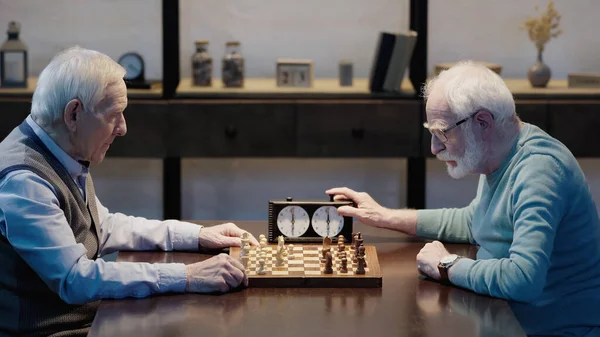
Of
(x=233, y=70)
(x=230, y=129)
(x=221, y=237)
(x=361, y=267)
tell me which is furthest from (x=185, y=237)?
(x=233, y=70)

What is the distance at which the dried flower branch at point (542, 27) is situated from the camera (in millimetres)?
5285

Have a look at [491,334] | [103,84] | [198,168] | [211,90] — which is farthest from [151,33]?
[491,334]

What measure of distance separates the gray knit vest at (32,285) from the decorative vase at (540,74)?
315 cm

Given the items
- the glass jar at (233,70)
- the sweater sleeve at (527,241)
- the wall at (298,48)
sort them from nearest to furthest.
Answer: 1. the sweater sleeve at (527,241)
2. the glass jar at (233,70)
3. the wall at (298,48)

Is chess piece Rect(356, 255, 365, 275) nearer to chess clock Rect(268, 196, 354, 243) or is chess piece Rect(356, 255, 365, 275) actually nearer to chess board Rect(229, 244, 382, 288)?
chess board Rect(229, 244, 382, 288)

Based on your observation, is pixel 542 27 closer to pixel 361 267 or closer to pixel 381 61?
pixel 381 61

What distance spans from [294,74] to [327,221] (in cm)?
227

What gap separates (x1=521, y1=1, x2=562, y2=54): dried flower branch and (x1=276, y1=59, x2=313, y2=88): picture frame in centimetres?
117

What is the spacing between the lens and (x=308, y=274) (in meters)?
2.68

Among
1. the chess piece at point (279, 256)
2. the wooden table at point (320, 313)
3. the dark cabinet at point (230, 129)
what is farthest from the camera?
the dark cabinet at point (230, 129)

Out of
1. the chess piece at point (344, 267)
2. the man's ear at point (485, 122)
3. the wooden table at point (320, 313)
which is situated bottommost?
the wooden table at point (320, 313)

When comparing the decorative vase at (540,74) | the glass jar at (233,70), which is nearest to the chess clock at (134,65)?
the glass jar at (233,70)

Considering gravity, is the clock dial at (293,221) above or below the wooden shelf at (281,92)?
below

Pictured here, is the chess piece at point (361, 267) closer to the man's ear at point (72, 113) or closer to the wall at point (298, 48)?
the man's ear at point (72, 113)
